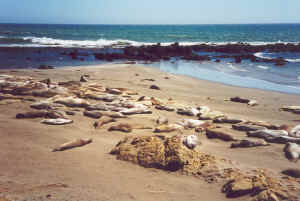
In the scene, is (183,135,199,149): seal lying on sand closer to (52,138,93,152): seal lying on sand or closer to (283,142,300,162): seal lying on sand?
(283,142,300,162): seal lying on sand

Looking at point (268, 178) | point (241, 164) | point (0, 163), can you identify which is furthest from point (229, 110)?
point (0, 163)

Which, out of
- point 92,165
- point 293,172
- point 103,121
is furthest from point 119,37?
point 293,172

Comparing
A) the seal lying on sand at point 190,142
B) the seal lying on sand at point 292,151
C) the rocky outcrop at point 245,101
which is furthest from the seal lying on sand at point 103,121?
the rocky outcrop at point 245,101

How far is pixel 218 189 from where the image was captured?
10.5 feet

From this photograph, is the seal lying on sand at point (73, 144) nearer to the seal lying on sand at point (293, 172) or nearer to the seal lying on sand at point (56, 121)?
the seal lying on sand at point (56, 121)

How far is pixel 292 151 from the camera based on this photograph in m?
4.18

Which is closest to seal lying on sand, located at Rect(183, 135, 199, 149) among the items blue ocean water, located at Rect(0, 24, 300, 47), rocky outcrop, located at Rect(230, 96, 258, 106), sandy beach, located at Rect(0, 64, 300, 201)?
sandy beach, located at Rect(0, 64, 300, 201)

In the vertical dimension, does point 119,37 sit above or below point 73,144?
above

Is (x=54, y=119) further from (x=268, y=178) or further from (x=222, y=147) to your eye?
(x=268, y=178)

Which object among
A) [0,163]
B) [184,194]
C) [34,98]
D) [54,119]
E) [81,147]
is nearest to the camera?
[184,194]

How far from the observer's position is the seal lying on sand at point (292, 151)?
406cm

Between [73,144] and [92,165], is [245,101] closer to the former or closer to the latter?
[73,144]

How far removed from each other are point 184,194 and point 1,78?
7.33 metres

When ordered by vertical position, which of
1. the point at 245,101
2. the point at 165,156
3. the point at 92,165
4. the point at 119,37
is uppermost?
the point at 119,37
